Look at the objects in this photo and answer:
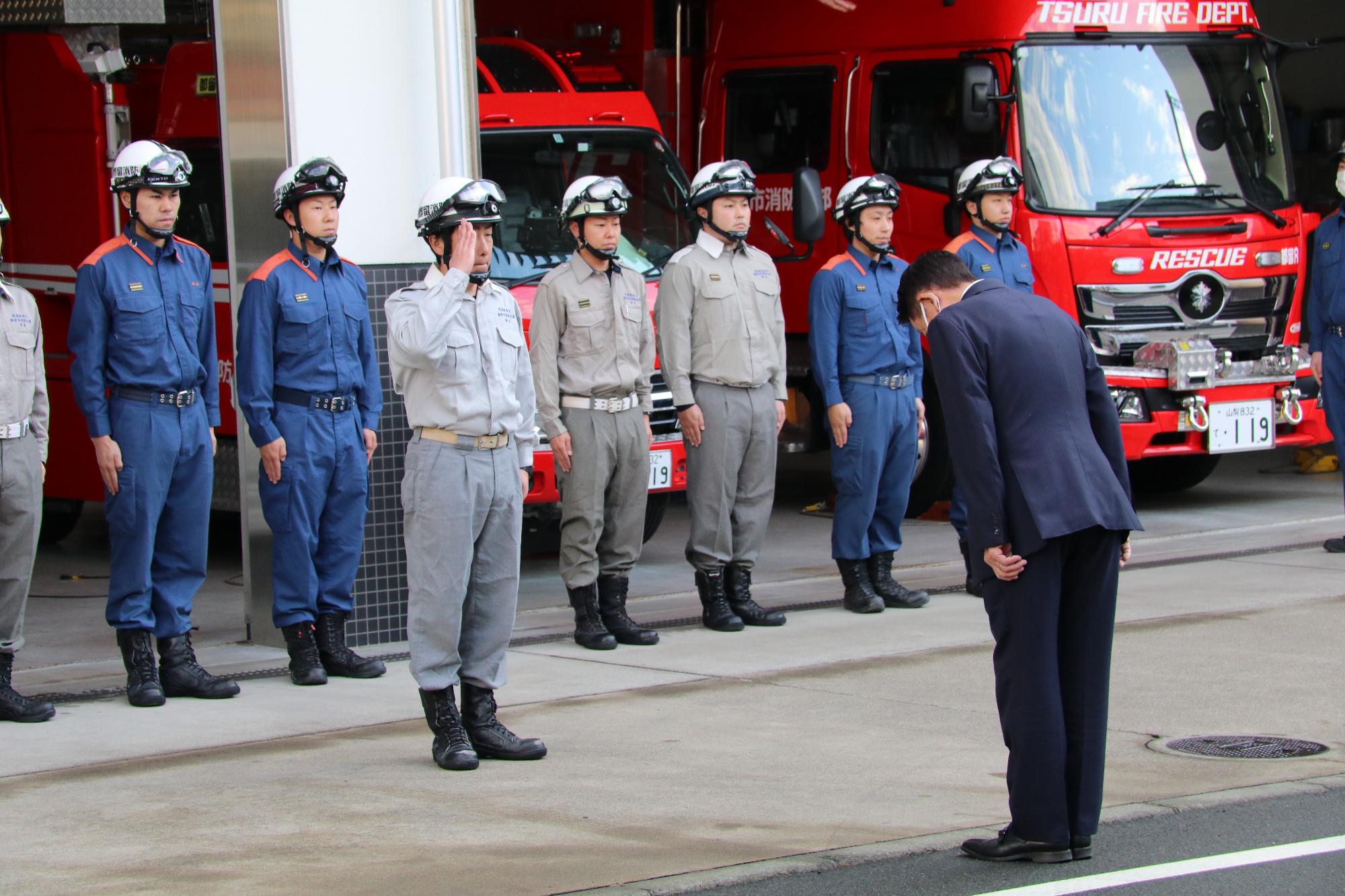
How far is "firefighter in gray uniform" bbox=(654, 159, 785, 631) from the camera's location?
881 cm

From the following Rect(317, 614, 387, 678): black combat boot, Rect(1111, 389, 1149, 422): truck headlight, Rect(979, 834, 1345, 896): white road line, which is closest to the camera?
Rect(979, 834, 1345, 896): white road line

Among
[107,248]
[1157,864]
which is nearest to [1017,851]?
[1157,864]

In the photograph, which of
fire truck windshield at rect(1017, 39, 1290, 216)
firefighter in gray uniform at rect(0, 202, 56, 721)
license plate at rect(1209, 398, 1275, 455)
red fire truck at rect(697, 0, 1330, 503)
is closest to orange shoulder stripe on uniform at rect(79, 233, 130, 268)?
firefighter in gray uniform at rect(0, 202, 56, 721)

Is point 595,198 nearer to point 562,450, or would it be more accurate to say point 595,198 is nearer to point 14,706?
point 562,450

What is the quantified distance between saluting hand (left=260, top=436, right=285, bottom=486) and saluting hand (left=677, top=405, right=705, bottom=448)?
6.29 feet

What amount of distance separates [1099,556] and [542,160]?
5.84 meters

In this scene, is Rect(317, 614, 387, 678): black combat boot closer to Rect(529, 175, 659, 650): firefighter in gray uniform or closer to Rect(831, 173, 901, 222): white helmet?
Rect(529, 175, 659, 650): firefighter in gray uniform

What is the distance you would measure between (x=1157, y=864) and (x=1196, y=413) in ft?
22.0

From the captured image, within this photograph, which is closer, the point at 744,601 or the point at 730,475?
the point at 730,475

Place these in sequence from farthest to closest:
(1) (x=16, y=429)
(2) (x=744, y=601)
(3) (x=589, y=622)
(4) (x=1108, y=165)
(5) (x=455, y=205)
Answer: (4) (x=1108, y=165) < (2) (x=744, y=601) < (3) (x=589, y=622) < (1) (x=16, y=429) < (5) (x=455, y=205)

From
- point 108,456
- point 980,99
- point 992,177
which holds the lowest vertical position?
point 108,456

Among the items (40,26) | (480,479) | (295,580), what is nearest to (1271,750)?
(480,479)

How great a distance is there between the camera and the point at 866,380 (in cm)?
932

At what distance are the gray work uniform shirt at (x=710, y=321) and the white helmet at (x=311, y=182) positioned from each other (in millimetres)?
1761
